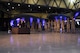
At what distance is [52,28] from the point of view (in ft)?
140

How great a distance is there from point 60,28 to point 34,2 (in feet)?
33.7


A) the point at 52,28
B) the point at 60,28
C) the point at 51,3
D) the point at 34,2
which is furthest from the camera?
the point at 51,3

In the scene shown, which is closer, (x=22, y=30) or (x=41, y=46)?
(x=41, y=46)

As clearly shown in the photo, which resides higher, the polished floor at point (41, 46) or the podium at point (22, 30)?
the podium at point (22, 30)

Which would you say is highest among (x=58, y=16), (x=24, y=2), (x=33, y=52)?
(x=24, y=2)

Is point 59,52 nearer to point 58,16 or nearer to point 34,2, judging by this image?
point 58,16

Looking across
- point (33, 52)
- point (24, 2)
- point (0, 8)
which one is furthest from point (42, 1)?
point (33, 52)

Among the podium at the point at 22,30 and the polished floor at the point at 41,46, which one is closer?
the polished floor at the point at 41,46

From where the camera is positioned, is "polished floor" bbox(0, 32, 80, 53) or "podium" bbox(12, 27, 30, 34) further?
"podium" bbox(12, 27, 30, 34)

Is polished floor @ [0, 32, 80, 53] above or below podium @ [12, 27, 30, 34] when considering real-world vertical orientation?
below

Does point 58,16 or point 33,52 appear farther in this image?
point 58,16

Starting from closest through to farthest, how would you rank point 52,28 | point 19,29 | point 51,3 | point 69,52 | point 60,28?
1. point 69,52
2. point 19,29
3. point 60,28
4. point 52,28
5. point 51,3

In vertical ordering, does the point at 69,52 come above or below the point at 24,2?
below

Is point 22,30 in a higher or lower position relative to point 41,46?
higher
